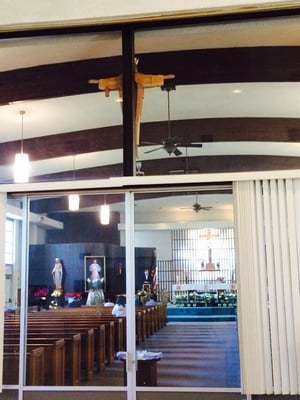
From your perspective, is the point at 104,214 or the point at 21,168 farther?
the point at 104,214

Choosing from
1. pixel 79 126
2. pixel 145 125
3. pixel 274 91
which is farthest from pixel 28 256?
pixel 274 91

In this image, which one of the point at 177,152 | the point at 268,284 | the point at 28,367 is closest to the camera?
the point at 268,284

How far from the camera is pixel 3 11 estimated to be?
4332 mm

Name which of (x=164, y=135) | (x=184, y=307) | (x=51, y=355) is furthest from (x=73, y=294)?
(x=164, y=135)

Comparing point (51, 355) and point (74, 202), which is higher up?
point (74, 202)

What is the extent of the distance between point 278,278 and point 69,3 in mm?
2842

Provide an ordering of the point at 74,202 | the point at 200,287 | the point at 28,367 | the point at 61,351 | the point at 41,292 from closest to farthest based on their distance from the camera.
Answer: the point at 28,367 < the point at 74,202 < the point at 41,292 < the point at 61,351 < the point at 200,287

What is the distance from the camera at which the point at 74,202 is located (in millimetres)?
4531

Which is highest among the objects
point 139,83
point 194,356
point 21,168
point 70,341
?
point 139,83

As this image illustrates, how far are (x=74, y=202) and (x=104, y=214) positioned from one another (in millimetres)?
293

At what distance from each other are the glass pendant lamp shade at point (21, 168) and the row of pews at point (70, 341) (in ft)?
3.90

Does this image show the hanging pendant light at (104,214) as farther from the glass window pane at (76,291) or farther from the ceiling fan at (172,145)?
the ceiling fan at (172,145)

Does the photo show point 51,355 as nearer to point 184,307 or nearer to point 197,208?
point 184,307

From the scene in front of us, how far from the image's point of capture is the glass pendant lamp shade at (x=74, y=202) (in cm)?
440
